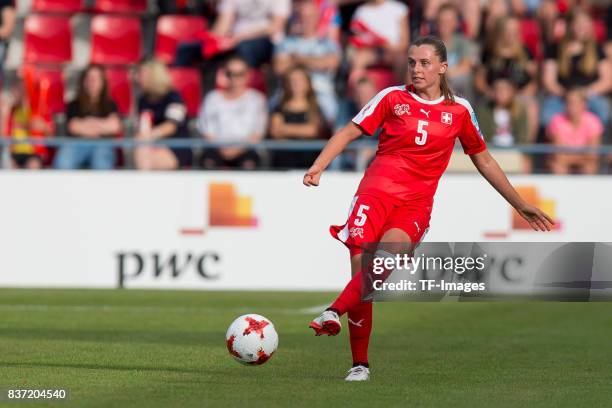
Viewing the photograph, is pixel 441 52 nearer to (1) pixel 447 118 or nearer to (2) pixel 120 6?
(1) pixel 447 118

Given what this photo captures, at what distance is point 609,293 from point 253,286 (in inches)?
316

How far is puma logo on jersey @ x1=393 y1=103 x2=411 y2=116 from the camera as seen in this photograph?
8.55m

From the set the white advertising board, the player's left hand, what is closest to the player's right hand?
the player's left hand

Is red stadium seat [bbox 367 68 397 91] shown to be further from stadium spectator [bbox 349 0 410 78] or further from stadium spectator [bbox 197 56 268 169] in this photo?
stadium spectator [bbox 197 56 268 169]

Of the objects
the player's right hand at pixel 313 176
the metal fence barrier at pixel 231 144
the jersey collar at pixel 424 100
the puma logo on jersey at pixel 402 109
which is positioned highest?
the jersey collar at pixel 424 100

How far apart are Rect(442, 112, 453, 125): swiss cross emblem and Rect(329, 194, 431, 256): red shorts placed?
540mm

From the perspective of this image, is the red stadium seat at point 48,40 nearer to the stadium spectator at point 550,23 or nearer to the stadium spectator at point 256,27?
the stadium spectator at point 256,27

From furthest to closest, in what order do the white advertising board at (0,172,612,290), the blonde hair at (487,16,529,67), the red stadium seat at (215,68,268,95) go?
the red stadium seat at (215,68,268,95)
the blonde hair at (487,16,529,67)
the white advertising board at (0,172,612,290)

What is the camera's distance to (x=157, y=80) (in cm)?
1773

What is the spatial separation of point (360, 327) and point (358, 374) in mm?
300

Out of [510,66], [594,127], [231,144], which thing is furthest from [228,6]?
[594,127]

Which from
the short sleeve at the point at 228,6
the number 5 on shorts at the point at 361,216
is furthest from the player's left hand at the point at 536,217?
the short sleeve at the point at 228,6

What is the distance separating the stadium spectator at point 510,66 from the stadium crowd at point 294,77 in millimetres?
18

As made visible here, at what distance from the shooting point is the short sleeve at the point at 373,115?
8.55 meters
